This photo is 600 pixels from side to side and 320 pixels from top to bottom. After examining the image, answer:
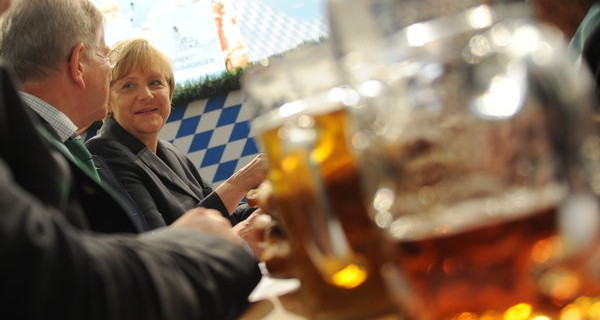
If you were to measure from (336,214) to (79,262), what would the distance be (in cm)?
18

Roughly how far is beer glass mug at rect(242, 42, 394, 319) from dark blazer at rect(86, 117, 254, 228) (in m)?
1.41

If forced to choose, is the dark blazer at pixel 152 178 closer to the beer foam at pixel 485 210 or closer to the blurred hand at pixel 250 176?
the blurred hand at pixel 250 176

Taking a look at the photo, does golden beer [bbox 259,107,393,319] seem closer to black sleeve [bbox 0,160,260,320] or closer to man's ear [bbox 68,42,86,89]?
black sleeve [bbox 0,160,260,320]

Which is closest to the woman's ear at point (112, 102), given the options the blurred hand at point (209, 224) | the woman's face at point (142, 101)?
the woman's face at point (142, 101)

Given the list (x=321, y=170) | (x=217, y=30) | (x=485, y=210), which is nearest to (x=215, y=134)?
(x=217, y=30)

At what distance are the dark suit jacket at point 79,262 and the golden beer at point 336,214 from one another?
7 cm

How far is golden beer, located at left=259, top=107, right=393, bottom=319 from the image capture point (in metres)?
0.52

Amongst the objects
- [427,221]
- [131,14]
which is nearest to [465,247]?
[427,221]

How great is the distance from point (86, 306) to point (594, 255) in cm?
31

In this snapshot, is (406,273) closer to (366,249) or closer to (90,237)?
(366,249)

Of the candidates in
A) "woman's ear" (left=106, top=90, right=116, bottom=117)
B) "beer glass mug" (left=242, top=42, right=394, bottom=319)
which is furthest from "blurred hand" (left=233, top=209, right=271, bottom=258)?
"woman's ear" (left=106, top=90, right=116, bottom=117)

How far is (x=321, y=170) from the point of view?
1.74 ft

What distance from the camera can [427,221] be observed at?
451mm

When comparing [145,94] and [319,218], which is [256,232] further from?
[145,94]
